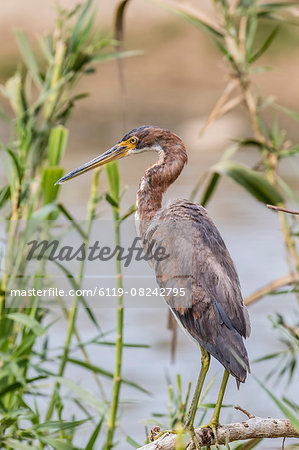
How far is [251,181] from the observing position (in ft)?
8.66

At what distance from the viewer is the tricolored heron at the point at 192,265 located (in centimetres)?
200

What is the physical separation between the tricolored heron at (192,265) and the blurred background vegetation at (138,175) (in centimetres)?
10

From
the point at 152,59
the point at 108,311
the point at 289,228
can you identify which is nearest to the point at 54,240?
the point at 289,228

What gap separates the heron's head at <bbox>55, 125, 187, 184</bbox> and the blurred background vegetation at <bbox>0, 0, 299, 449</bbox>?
0.10 m

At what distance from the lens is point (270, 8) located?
121 inches

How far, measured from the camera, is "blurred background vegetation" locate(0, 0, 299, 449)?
96.1 inches

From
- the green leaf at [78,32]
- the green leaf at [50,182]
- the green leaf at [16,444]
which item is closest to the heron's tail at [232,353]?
the green leaf at [16,444]

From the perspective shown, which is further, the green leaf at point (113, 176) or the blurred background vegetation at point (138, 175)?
the blurred background vegetation at point (138, 175)

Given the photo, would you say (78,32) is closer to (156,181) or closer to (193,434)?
(156,181)

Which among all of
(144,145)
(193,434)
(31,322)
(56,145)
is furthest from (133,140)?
(193,434)

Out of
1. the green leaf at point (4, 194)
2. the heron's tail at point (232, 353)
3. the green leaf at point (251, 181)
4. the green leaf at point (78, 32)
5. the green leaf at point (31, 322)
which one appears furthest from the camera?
the green leaf at point (78, 32)

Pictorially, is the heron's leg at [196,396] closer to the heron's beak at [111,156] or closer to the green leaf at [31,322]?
the green leaf at [31,322]

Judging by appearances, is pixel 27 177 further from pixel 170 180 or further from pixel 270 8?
pixel 270 8

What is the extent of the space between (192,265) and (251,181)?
64cm
